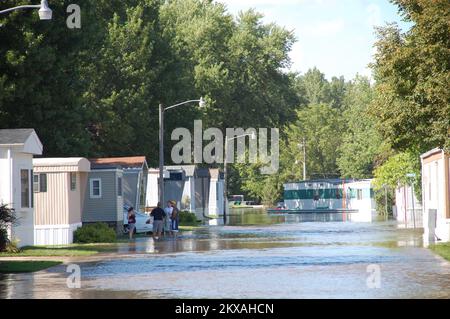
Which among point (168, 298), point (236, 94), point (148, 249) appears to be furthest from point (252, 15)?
point (168, 298)

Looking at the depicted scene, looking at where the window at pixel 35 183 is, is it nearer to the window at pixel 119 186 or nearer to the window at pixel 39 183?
the window at pixel 39 183

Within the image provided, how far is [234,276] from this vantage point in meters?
24.3

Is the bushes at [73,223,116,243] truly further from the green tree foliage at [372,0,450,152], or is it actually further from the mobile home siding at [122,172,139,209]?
the mobile home siding at [122,172,139,209]

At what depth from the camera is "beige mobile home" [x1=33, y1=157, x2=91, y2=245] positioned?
42219 mm

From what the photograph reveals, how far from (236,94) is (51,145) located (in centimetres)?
4253

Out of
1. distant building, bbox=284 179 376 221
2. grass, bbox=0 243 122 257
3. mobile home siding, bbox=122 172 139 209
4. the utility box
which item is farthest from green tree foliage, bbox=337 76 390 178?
grass, bbox=0 243 122 257

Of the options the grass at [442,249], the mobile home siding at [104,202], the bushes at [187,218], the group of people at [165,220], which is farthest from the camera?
the bushes at [187,218]

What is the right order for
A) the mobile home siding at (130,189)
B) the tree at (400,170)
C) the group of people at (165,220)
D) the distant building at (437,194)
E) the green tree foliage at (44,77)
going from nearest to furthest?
1. the distant building at (437,194)
2. the green tree foliage at (44,77)
3. the group of people at (165,220)
4. the mobile home siding at (130,189)
5. the tree at (400,170)

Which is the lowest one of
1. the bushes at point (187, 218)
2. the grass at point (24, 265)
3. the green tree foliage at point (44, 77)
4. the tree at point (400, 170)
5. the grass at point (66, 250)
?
the grass at point (24, 265)

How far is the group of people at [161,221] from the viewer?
47719mm

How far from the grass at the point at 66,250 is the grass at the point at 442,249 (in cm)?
1187

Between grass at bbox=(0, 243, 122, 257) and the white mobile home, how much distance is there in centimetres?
78

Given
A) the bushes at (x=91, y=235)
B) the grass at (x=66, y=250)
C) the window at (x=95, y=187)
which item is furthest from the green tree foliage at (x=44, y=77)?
the grass at (x=66, y=250)
